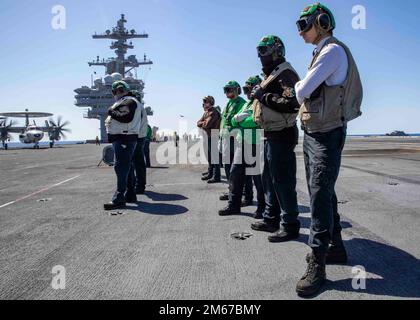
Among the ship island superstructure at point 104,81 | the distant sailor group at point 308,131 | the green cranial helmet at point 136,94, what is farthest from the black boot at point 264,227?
the ship island superstructure at point 104,81

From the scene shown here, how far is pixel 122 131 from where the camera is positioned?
537cm

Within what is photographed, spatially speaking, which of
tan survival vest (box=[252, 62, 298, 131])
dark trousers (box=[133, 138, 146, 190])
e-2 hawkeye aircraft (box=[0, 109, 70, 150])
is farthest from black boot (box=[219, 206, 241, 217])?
e-2 hawkeye aircraft (box=[0, 109, 70, 150])

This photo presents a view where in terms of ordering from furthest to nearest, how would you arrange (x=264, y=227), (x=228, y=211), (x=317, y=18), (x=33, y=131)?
(x=33, y=131)
(x=228, y=211)
(x=264, y=227)
(x=317, y=18)

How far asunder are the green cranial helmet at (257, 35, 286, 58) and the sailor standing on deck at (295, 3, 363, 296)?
2.63 feet

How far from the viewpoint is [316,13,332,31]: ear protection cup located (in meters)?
2.46

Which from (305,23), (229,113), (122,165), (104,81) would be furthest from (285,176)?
(104,81)

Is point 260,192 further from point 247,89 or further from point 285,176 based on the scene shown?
point 247,89

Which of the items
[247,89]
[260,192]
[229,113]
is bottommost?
[260,192]

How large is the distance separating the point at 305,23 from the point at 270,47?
2.71ft

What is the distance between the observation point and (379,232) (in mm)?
3465

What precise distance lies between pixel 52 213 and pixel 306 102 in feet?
14.2

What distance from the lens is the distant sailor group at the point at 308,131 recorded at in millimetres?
2344

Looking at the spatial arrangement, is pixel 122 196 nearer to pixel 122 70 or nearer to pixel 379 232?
pixel 379 232

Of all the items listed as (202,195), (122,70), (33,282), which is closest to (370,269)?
(33,282)
